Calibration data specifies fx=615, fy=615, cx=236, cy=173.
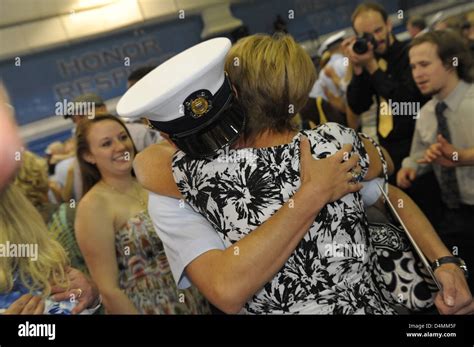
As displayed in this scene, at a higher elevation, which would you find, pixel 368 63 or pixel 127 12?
pixel 127 12

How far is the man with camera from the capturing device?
193cm

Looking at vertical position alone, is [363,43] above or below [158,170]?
above

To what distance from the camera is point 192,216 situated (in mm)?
1577

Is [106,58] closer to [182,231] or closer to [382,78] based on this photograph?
[182,231]

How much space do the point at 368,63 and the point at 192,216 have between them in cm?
80

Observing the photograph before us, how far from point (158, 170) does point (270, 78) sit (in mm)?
425

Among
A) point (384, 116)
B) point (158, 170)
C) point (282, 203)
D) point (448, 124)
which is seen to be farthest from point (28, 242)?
point (448, 124)

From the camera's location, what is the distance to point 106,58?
2.01 metres

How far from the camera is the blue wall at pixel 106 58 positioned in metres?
1.96
